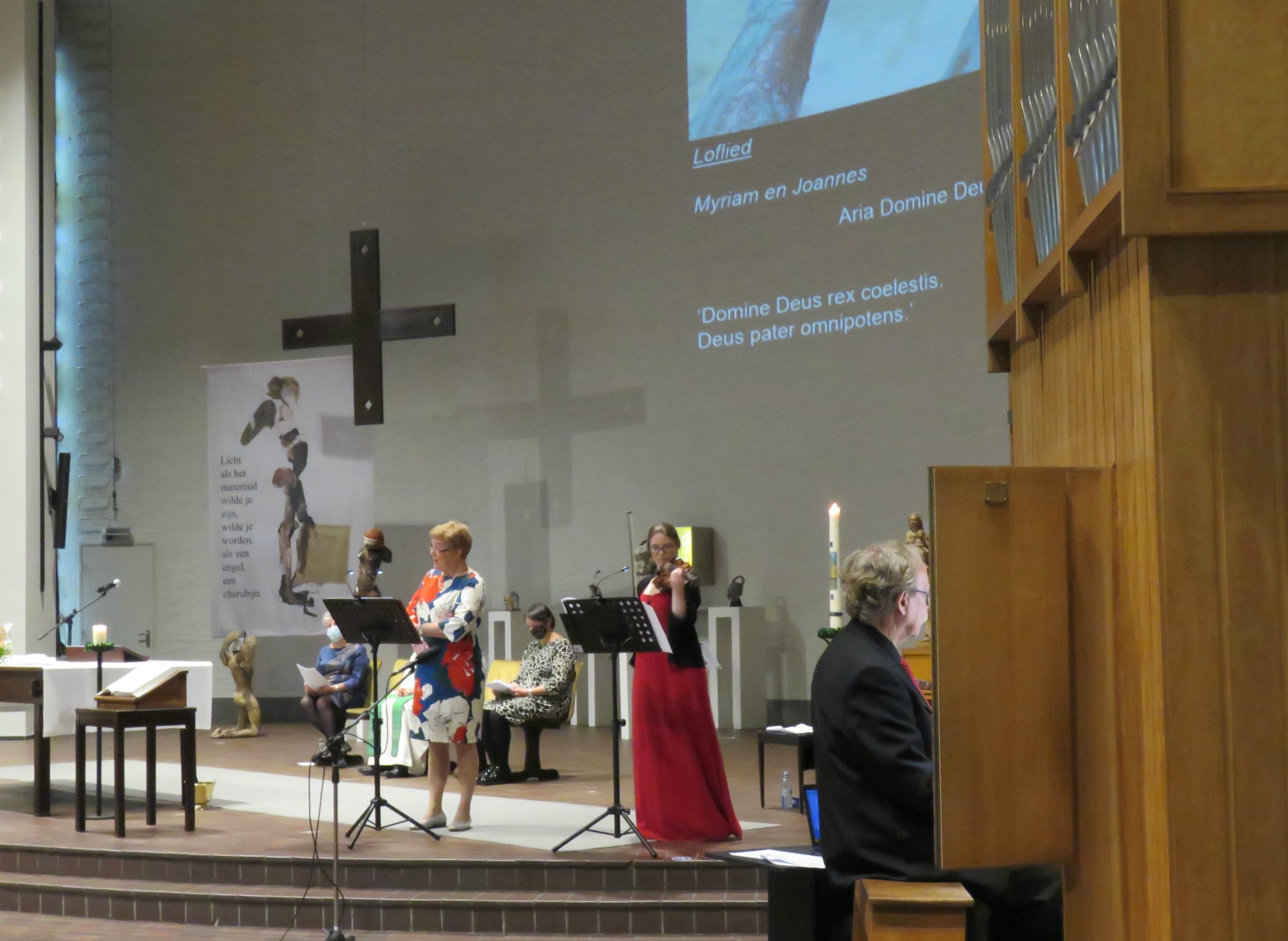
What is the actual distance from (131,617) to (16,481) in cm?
163

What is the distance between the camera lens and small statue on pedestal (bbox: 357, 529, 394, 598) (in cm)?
852

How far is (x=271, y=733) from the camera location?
10.7 m

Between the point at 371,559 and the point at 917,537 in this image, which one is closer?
the point at 917,537

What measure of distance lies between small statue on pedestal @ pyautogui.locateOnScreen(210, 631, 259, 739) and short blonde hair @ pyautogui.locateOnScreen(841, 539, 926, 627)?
8351 mm

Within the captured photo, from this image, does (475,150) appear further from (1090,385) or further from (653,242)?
(1090,385)

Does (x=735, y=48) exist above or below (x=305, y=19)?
below

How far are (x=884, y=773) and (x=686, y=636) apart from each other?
301 cm

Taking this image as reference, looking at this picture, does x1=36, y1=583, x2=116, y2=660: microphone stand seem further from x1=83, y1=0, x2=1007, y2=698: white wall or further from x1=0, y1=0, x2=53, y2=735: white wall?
x1=83, y1=0, x2=1007, y2=698: white wall

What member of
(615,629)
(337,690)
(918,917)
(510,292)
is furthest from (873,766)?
(510,292)

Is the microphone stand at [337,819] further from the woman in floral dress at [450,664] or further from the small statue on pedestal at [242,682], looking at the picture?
the small statue on pedestal at [242,682]

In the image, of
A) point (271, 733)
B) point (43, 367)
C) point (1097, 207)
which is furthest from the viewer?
point (43, 367)

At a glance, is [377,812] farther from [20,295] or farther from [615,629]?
[20,295]

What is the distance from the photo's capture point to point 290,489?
11258 mm

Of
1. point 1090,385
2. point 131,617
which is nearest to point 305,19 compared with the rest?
point 131,617
